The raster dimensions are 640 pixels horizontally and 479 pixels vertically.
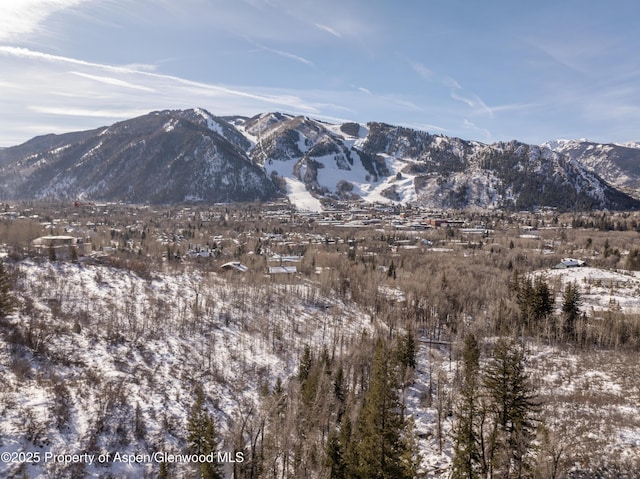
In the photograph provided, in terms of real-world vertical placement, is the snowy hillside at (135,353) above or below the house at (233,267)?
below

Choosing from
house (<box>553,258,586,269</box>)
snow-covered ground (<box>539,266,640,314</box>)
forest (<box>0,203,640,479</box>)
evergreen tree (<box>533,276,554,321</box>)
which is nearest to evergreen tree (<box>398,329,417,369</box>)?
forest (<box>0,203,640,479</box>)

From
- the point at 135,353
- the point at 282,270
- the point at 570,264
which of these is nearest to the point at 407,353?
the point at 135,353

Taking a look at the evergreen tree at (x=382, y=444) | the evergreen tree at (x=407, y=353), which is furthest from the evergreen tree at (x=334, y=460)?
the evergreen tree at (x=407, y=353)

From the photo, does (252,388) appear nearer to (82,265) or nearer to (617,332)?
(82,265)

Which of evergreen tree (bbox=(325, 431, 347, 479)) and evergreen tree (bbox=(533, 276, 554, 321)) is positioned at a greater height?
evergreen tree (bbox=(533, 276, 554, 321))

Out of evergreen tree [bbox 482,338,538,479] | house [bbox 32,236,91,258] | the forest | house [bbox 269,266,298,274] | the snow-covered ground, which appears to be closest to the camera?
evergreen tree [bbox 482,338,538,479]

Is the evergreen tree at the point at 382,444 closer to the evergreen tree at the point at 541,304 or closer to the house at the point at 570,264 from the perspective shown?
the evergreen tree at the point at 541,304

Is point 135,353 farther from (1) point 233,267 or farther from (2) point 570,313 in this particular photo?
(2) point 570,313

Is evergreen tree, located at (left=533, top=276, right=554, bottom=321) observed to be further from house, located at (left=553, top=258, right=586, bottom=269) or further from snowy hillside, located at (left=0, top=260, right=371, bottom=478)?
house, located at (left=553, top=258, right=586, bottom=269)

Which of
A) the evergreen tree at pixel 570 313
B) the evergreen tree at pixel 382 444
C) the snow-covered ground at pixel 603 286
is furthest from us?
the snow-covered ground at pixel 603 286
